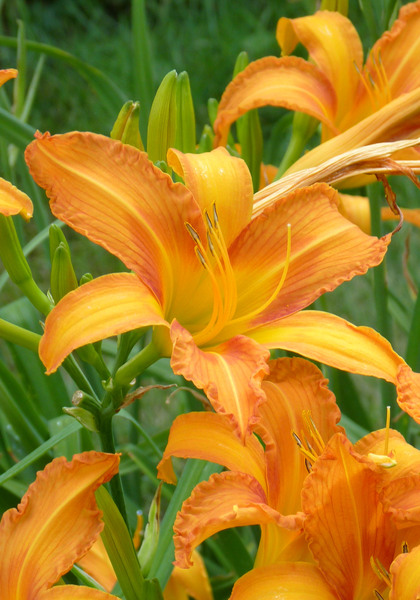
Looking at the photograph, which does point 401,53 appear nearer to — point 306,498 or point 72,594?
point 306,498

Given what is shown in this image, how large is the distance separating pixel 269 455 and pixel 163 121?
319 mm

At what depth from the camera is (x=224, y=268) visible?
2.21 ft

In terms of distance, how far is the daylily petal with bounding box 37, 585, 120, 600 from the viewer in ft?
1.82

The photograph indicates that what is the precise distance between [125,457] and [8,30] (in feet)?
8.68

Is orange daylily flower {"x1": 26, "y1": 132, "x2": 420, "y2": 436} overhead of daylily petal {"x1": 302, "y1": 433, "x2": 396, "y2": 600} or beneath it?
overhead

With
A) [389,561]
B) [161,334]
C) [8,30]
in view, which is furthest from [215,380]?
[8,30]

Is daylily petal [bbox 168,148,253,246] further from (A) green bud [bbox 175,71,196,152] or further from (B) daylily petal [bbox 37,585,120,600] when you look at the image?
(B) daylily petal [bbox 37,585,120,600]

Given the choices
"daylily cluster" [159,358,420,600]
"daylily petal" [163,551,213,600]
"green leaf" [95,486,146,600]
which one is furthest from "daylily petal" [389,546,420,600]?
"daylily petal" [163,551,213,600]

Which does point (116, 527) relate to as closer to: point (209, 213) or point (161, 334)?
point (161, 334)

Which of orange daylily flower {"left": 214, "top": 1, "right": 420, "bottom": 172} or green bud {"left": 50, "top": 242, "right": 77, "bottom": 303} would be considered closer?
green bud {"left": 50, "top": 242, "right": 77, "bottom": 303}

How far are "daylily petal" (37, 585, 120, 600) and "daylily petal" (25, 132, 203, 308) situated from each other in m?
0.22

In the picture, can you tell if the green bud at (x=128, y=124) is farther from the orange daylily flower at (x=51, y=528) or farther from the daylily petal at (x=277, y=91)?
the orange daylily flower at (x=51, y=528)

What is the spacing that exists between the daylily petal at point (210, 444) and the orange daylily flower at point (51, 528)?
0.21ft

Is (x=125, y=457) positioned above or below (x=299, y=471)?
below
